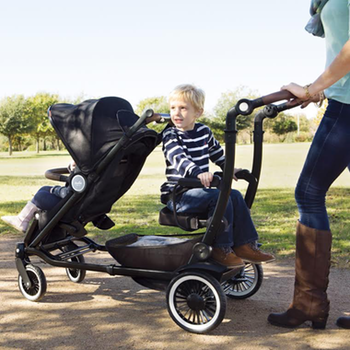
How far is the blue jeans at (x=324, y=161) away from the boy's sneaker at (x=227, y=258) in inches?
19.7

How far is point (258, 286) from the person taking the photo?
393 centimetres

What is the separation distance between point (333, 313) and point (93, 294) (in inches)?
69.6

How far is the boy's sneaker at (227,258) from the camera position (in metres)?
3.38

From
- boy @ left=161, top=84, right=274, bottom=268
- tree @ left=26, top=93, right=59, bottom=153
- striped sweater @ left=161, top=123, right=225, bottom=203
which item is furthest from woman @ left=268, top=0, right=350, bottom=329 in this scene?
tree @ left=26, top=93, right=59, bottom=153

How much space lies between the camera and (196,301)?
130 inches

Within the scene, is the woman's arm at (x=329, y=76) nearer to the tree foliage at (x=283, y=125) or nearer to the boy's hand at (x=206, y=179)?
the boy's hand at (x=206, y=179)

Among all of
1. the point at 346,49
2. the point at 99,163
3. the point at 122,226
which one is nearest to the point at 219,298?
the point at 99,163

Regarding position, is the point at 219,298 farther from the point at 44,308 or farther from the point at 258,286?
the point at 44,308

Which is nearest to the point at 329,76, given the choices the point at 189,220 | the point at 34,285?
the point at 189,220

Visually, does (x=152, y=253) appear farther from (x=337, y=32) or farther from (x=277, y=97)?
(x=337, y=32)

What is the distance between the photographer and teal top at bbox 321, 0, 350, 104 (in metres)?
2.97

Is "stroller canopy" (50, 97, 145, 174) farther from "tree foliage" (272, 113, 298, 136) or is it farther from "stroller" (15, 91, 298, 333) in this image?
"tree foliage" (272, 113, 298, 136)

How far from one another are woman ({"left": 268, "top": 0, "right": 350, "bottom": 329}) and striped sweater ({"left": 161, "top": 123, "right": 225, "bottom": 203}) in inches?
29.2

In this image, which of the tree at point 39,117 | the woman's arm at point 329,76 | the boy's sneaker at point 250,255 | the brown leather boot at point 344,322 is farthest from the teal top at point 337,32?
the tree at point 39,117
